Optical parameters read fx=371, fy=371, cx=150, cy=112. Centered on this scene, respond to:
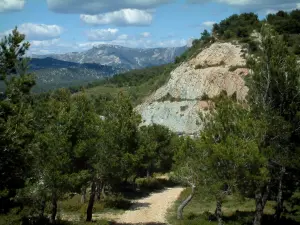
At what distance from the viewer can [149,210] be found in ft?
117

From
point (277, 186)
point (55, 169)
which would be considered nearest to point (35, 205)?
point (55, 169)

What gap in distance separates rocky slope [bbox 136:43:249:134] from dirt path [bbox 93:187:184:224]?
26.7 meters

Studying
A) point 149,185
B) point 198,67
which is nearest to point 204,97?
point 198,67

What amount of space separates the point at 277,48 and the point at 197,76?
170 feet

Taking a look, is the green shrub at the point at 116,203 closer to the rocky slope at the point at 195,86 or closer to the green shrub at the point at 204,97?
the rocky slope at the point at 195,86

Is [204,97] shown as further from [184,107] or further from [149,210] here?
[149,210]

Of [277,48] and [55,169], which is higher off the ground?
[277,48]

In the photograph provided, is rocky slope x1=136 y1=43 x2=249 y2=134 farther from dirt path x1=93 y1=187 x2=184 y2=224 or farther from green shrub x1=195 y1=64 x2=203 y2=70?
dirt path x1=93 y1=187 x2=184 y2=224

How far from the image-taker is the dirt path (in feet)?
103

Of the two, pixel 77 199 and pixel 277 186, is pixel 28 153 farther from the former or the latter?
pixel 77 199

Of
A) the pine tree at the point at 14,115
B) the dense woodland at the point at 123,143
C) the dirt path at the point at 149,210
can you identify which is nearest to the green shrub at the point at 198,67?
the dirt path at the point at 149,210

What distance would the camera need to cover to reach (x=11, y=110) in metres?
17.7

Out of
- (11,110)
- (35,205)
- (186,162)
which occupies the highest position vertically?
(11,110)

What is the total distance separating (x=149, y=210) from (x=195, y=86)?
41574 millimetres
